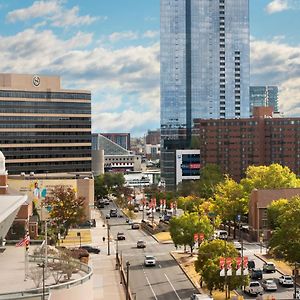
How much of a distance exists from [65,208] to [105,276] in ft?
136

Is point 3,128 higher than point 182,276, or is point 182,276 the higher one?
point 3,128

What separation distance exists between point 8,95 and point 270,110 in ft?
245

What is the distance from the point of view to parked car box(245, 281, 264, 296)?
62812 millimetres

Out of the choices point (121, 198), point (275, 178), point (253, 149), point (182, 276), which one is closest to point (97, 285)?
point (182, 276)

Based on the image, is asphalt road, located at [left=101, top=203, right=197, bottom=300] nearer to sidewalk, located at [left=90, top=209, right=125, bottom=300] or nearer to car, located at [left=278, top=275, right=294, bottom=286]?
sidewalk, located at [left=90, top=209, right=125, bottom=300]

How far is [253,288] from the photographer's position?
6309cm

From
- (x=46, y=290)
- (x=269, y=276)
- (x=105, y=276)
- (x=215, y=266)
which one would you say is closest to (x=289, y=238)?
(x=269, y=276)

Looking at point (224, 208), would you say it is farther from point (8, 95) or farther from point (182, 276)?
point (8, 95)

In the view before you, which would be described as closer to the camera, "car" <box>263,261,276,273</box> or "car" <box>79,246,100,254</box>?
"car" <box>263,261,276,273</box>

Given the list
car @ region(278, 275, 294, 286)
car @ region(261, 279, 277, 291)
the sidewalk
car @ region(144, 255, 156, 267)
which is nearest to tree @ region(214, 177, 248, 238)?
the sidewalk

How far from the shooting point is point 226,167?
187 m

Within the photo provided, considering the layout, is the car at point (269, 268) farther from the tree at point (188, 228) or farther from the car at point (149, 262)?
the car at point (149, 262)

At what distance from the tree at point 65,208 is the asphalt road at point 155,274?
344 inches

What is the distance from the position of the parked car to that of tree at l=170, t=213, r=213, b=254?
21925 mm
